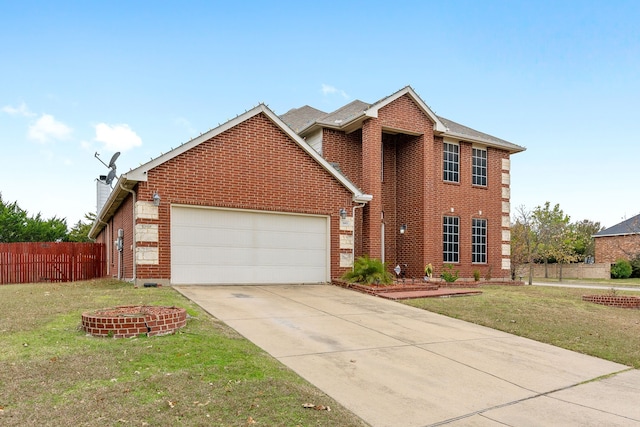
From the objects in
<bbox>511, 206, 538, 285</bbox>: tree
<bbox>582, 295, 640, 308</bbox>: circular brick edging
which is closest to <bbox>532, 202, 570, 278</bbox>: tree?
<bbox>511, 206, 538, 285</bbox>: tree

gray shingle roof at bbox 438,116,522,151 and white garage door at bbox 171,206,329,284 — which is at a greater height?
gray shingle roof at bbox 438,116,522,151

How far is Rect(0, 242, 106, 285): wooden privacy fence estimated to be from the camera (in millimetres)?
19531

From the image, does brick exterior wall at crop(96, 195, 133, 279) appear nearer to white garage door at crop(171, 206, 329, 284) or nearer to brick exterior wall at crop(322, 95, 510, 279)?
white garage door at crop(171, 206, 329, 284)

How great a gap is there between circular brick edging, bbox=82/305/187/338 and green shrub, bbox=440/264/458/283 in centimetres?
1221

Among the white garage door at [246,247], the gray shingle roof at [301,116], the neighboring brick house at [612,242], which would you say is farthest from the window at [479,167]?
the neighboring brick house at [612,242]

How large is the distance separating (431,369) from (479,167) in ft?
51.5

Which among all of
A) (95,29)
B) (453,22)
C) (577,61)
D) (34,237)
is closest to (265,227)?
(95,29)

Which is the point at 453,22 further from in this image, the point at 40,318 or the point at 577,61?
the point at 40,318

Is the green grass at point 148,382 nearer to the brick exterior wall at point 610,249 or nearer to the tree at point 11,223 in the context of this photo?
the brick exterior wall at point 610,249

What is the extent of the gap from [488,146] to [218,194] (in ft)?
42.3

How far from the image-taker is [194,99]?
59.0ft

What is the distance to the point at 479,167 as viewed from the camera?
793 inches

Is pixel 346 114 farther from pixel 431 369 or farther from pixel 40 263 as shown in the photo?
pixel 40 263

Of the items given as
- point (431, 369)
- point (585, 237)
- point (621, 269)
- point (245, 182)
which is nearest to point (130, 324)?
point (431, 369)
